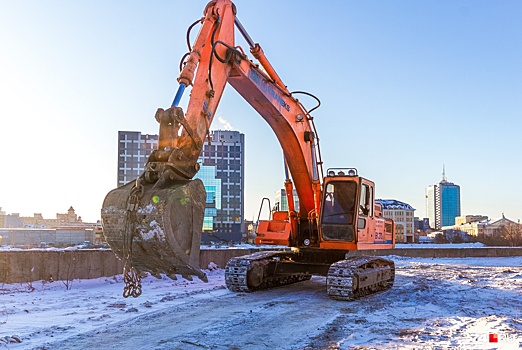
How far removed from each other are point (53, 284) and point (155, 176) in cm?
871

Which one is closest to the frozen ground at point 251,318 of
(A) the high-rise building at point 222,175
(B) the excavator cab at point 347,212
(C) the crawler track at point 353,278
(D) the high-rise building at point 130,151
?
(C) the crawler track at point 353,278

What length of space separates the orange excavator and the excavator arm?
13mm

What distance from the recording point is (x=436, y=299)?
12336mm

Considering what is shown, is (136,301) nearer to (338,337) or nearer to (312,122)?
(338,337)

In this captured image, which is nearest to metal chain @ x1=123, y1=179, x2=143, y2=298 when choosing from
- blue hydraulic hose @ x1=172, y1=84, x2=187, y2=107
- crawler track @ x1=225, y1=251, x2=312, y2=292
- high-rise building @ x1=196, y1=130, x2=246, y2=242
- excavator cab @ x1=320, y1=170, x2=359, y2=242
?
blue hydraulic hose @ x1=172, y1=84, x2=187, y2=107

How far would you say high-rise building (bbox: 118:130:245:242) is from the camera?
78.8 meters

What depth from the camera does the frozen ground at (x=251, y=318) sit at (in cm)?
765

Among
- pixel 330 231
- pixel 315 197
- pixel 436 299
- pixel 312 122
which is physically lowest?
pixel 436 299

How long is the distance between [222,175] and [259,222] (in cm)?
6865

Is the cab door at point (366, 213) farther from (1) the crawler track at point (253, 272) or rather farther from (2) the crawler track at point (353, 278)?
(1) the crawler track at point (253, 272)

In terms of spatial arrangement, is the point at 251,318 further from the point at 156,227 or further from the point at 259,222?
the point at 259,222

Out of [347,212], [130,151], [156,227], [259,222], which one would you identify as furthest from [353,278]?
[130,151]

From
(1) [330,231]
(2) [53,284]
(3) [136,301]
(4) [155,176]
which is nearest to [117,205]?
(4) [155,176]

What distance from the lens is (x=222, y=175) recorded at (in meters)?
82.4
